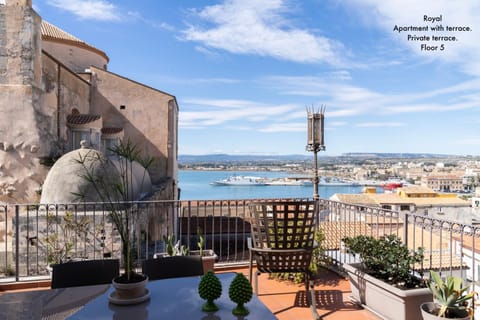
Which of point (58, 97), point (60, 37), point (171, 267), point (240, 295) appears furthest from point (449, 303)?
point (60, 37)

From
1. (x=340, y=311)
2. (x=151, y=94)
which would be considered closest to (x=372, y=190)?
(x=151, y=94)

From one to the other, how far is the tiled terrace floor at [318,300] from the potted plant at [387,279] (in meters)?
0.17

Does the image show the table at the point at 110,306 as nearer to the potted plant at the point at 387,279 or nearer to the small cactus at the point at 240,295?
the small cactus at the point at 240,295

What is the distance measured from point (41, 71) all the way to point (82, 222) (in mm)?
8512

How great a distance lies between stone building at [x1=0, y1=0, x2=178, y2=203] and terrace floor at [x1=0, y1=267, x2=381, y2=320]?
9.47 meters

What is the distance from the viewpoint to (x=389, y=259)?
11.1ft

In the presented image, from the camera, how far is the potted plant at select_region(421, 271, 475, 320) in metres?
2.52

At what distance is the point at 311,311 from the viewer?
12.1 feet

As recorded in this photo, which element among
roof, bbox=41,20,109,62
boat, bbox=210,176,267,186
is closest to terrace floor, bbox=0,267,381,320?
roof, bbox=41,20,109,62

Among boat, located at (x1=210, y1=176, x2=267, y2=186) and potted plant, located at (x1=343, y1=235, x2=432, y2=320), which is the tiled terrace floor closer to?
potted plant, located at (x1=343, y1=235, x2=432, y2=320)

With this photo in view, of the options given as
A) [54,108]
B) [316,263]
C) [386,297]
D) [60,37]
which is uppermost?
[60,37]

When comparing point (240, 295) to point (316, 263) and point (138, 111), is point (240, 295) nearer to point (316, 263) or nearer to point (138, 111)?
point (316, 263)

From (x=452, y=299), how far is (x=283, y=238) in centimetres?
176

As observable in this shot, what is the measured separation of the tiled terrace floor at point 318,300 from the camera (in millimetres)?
3611
